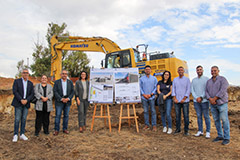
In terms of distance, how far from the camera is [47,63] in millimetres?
22797

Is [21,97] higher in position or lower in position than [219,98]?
higher

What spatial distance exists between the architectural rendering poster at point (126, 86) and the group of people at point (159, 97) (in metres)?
0.26

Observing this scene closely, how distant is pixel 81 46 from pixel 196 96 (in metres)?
8.88

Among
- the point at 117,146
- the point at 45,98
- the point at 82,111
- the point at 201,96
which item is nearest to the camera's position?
the point at 117,146

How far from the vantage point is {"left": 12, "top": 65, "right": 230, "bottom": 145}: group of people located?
4875 mm

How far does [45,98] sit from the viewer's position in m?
5.48

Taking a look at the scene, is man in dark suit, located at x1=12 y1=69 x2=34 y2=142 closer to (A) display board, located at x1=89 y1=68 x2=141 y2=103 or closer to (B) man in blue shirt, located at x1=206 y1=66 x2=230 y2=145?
(A) display board, located at x1=89 y1=68 x2=141 y2=103

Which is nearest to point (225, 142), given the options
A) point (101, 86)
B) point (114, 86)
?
→ point (114, 86)

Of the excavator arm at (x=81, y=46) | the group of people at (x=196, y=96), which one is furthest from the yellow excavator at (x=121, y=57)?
the group of people at (x=196, y=96)

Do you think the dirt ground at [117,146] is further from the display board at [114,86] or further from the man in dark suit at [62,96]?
the display board at [114,86]

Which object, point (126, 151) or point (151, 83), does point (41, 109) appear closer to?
point (126, 151)

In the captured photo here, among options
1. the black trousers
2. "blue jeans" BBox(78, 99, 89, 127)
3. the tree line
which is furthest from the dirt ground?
the tree line

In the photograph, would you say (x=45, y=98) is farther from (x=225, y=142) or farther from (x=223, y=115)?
(x=225, y=142)

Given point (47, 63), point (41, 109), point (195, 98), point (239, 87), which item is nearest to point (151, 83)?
point (195, 98)
